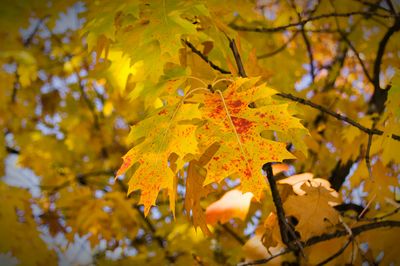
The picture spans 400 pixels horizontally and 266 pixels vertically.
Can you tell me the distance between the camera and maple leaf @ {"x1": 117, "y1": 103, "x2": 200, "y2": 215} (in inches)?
43.3

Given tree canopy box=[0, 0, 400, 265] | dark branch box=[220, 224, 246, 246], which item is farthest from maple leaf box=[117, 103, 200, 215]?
dark branch box=[220, 224, 246, 246]

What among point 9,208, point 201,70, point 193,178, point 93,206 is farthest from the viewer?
point 93,206

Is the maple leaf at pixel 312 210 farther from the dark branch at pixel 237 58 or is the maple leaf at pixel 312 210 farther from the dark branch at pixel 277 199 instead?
the dark branch at pixel 237 58

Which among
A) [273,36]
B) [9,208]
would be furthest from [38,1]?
[273,36]

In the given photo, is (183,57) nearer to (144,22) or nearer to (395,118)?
(144,22)

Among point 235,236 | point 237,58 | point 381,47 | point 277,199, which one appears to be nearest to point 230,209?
point 277,199

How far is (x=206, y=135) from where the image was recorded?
1.16 m

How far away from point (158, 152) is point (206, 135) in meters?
0.15

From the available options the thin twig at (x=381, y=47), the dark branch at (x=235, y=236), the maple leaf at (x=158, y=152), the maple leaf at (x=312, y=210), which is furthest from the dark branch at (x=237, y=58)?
the dark branch at (x=235, y=236)

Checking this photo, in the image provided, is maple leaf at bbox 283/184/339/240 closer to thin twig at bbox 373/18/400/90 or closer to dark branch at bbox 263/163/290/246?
dark branch at bbox 263/163/290/246

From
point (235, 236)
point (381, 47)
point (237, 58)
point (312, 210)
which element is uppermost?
point (237, 58)

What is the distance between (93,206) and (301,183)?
178 cm

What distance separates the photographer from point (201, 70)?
5.09 feet

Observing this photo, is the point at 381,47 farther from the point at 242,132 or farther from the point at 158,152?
the point at 158,152
